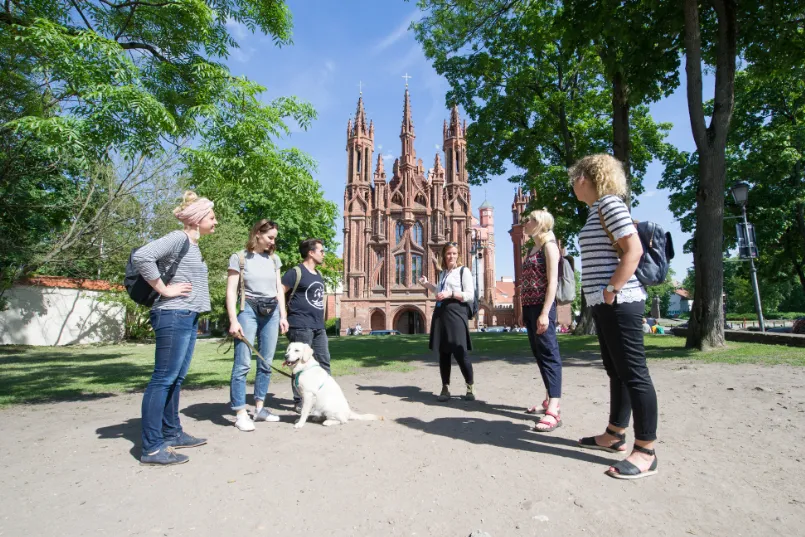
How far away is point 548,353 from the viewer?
167 inches

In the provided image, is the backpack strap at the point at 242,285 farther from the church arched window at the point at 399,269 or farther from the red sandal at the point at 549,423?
the church arched window at the point at 399,269


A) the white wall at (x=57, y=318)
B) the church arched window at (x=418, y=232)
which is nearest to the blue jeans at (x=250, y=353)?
the white wall at (x=57, y=318)

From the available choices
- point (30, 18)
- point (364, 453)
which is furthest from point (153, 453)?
point (30, 18)

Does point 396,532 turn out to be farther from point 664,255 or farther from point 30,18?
point 30,18

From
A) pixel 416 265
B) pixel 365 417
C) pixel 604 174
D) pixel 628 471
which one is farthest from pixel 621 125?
pixel 416 265

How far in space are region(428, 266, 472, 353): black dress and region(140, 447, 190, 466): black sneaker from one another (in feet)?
9.74

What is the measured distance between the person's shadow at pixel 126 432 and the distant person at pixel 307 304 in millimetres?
1503

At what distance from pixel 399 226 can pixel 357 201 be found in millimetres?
5957

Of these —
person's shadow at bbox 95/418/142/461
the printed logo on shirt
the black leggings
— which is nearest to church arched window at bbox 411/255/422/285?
the black leggings

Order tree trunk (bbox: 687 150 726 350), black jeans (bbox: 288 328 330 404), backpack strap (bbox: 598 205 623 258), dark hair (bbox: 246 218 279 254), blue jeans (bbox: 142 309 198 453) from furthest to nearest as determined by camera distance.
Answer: tree trunk (bbox: 687 150 726 350) → black jeans (bbox: 288 328 330 404) → dark hair (bbox: 246 218 279 254) → blue jeans (bbox: 142 309 198 453) → backpack strap (bbox: 598 205 623 258)

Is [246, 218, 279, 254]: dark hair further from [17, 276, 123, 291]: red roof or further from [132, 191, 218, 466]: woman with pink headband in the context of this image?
[17, 276, 123, 291]: red roof

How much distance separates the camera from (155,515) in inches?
93.4

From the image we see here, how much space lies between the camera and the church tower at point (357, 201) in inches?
2012

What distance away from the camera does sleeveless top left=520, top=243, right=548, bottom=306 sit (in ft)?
14.0
